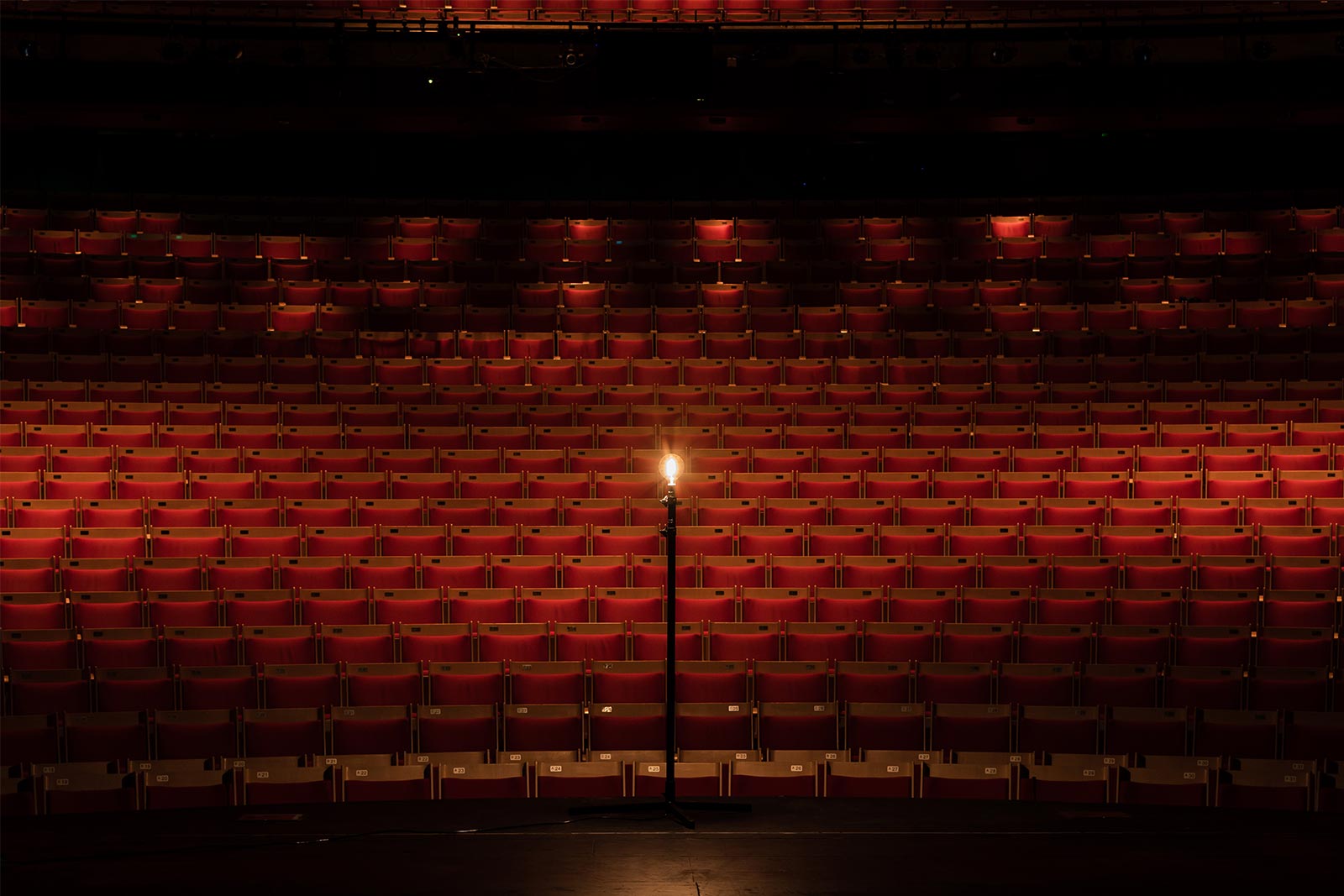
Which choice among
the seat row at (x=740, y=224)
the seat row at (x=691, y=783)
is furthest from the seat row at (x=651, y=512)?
the seat row at (x=740, y=224)

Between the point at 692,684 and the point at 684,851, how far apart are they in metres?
0.95

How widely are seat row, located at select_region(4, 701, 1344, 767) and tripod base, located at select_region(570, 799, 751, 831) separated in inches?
20.8

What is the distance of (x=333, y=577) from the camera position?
2.92 m

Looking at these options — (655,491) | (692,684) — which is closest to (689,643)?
(692,684)

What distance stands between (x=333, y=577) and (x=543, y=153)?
3.12 m

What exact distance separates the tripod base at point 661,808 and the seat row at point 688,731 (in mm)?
528

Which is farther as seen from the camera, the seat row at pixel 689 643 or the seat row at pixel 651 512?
the seat row at pixel 651 512

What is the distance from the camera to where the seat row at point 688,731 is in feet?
7.74

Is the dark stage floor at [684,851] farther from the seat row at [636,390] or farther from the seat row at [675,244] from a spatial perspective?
the seat row at [675,244]

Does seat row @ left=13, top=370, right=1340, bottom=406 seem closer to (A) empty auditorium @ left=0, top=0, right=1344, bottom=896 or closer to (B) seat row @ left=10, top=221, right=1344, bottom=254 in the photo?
(A) empty auditorium @ left=0, top=0, right=1344, bottom=896

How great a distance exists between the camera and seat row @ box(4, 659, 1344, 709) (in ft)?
8.19

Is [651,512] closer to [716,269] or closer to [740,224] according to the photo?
[716,269]

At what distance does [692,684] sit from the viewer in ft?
8.38

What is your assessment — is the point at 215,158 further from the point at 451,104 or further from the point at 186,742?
the point at 186,742
